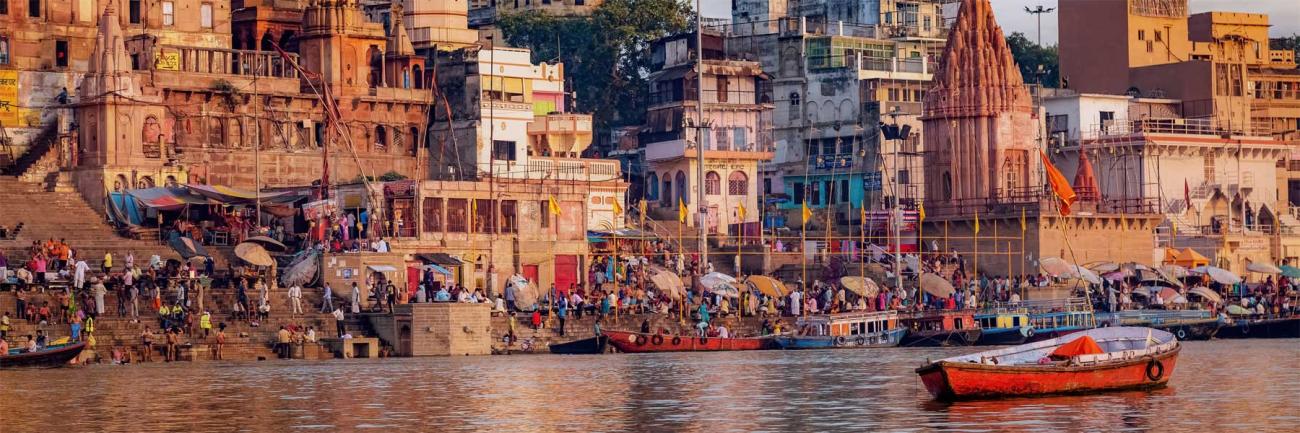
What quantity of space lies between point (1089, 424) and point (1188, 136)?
55380mm

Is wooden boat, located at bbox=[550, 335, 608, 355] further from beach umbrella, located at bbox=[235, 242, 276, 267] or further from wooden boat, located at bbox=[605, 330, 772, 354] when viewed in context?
beach umbrella, located at bbox=[235, 242, 276, 267]

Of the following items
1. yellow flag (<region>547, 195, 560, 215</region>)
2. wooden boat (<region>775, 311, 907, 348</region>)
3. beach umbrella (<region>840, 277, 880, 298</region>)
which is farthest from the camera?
beach umbrella (<region>840, 277, 880, 298</region>)

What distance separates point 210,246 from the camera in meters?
66.2

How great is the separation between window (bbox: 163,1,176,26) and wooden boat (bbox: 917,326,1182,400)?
1499 inches

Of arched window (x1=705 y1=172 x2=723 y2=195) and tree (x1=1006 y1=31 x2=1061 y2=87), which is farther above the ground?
tree (x1=1006 y1=31 x2=1061 y2=87)

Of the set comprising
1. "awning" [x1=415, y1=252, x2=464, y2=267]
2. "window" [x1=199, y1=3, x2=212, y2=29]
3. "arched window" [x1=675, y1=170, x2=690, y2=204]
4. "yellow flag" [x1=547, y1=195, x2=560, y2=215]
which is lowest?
"awning" [x1=415, y1=252, x2=464, y2=267]

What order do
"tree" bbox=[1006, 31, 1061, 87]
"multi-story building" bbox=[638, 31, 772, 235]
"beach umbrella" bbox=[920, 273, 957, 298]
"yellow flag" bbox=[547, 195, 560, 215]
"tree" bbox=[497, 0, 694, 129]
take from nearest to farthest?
"yellow flag" bbox=[547, 195, 560, 215] < "beach umbrella" bbox=[920, 273, 957, 298] < "multi-story building" bbox=[638, 31, 772, 235] < "tree" bbox=[497, 0, 694, 129] < "tree" bbox=[1006, 31, 1061, 87]

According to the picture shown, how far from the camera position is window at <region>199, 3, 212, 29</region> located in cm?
7731

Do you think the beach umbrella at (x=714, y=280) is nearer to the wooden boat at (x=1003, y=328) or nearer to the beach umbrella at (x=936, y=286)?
the wooden boat at (x=1003, y=328)

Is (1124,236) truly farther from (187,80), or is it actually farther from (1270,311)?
(187,80)

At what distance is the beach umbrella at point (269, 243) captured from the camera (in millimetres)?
66375

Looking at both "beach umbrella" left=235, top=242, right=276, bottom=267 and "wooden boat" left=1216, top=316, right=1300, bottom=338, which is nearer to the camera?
"beach umbrella" left=235, top=242, right=276, bottom=267

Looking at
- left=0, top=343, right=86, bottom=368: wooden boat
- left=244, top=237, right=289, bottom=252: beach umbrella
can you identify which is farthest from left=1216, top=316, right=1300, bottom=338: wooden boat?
left=0, top=343, right=86, bottom=368: wooden boat

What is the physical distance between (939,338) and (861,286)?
4767 millimetres
